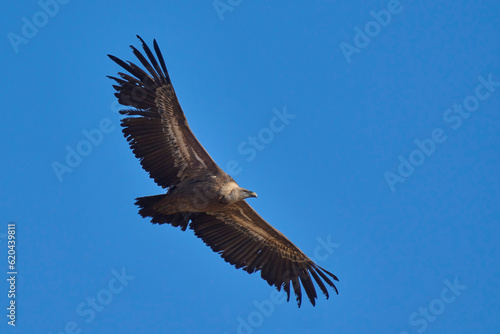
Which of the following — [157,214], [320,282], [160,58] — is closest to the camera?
[160,58]

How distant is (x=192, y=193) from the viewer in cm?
1844

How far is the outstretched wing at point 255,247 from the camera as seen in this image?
19.6 m

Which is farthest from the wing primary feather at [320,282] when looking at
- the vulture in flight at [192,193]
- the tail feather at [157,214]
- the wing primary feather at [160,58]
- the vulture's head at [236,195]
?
the wing primary feather at [160,58]

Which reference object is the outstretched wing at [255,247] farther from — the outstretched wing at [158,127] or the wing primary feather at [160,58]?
the wing primary feather at [160,58]

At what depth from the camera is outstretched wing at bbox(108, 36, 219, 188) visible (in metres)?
17.9

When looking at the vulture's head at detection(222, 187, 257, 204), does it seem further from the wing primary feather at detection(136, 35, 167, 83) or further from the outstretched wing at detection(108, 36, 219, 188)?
the wing primary feather at detection(136, 35, 167, 83)

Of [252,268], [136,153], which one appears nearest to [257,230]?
[252,268]

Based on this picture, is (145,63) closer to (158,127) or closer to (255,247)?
(158,127)

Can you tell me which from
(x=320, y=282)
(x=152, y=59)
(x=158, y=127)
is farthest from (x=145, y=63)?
(x=320, y=282)

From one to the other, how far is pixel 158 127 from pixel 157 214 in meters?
2.05

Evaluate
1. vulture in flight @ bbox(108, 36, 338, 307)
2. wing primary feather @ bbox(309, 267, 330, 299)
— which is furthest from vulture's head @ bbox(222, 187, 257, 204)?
wing primary feather @ bbox(309, 267, 330, 299)

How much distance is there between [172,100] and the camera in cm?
1825

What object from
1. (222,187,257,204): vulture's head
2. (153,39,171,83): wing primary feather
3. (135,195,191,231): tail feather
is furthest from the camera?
(222,187,257,204): vulture's head

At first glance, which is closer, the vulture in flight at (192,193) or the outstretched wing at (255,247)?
the vulture in flight at (192,193)
